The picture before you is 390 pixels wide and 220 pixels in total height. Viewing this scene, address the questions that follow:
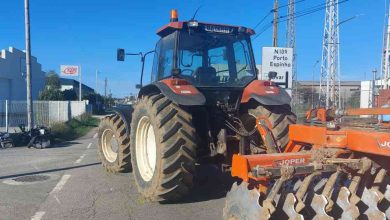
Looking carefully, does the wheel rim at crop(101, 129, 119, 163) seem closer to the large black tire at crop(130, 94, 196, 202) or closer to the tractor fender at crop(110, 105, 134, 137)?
the tractor fender at crop(110, 105, 134, 137)

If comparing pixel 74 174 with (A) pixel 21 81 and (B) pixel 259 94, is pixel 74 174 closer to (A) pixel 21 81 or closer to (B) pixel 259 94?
(B) pixel 259 94

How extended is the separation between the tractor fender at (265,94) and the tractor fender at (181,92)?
893 mm

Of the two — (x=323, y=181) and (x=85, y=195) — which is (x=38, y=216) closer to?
(x=85, y=195)

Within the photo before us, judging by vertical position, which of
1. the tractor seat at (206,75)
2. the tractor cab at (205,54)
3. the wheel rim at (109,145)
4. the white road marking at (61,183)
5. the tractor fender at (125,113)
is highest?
the tractor cab at (205,54)

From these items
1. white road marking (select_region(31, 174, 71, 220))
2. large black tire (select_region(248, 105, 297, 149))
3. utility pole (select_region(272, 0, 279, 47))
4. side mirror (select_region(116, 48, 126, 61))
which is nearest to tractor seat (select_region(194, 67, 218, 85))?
large black tire (select_region(248, 105, 297, 149))

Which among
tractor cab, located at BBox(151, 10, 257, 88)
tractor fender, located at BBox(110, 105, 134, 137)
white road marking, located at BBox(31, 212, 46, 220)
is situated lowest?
white road marking, located at BBox(31, 212, 46, 220)

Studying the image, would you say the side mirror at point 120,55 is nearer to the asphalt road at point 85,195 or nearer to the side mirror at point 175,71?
the asphalt road at point 85,195

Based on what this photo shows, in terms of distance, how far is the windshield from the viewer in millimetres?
7191

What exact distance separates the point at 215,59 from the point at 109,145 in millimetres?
3537

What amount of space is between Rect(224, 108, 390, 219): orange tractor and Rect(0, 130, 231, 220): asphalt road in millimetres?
1908

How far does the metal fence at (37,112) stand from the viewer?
22.6m

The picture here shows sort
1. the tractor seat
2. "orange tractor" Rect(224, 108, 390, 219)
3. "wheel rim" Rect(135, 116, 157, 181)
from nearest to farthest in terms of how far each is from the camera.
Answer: "orange tractor" Rect(224, 108, 390, 219)
"wheel rim" Rect(135, 116, 157, 181)
the tractor seat

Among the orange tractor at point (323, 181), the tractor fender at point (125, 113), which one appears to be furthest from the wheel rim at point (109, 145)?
the orange tractor at point (323, 181)

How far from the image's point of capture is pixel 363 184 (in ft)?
13.8
